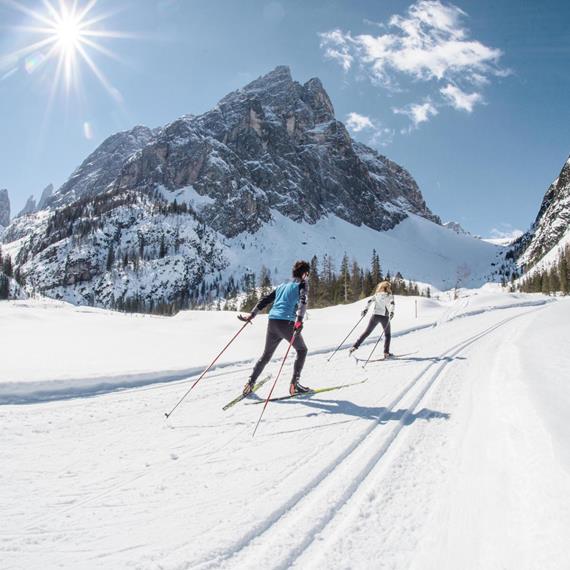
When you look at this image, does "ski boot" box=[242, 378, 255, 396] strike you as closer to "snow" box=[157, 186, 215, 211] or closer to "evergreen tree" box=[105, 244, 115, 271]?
"evergreen tree" box=[105, 244, 115, 271]

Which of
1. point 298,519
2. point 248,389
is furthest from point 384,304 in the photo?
point 298,519

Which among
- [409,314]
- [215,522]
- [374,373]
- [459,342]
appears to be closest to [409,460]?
[215,522]

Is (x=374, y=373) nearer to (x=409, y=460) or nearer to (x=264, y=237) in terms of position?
(x=409, y=460)

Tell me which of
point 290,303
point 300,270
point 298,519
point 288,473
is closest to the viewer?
point 298,519

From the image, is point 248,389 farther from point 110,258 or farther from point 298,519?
point 110,258

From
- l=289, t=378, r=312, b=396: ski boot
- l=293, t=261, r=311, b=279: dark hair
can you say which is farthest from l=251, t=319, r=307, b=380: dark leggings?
l=293, t=261, r=311, b=279: dark hair

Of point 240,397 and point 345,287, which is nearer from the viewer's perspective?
Answer: point 240,397

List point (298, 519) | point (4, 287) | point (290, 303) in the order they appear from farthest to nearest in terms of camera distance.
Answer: point (4, 287), point (290, 303), point (298, 519)

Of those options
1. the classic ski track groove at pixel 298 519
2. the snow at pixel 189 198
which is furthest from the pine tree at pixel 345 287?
the snow at pixel 189 198

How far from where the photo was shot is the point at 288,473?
3.46 metres

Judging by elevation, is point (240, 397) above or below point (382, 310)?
below

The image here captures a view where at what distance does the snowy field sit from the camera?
239 centimetres

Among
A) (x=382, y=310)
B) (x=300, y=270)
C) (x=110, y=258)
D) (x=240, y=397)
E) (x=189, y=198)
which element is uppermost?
(x=189, y=198)

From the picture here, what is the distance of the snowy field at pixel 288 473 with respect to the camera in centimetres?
239
